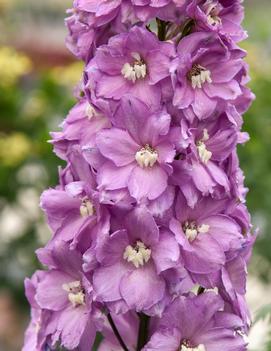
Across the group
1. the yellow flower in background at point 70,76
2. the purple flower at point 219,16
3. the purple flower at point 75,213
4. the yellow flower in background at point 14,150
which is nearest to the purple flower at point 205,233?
the purple flower at point 75,213

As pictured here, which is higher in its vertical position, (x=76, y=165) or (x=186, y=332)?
(x=76, y=165)

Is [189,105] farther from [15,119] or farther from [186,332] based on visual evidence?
[15,119]

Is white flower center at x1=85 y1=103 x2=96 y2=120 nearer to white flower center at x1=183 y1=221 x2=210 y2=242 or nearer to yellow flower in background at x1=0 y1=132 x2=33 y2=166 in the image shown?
white flower center at x1=183 y1=221 x2=210 y2=242

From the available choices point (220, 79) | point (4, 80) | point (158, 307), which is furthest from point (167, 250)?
point (4, 80)

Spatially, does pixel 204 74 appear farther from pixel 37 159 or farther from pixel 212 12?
pixel 37 159

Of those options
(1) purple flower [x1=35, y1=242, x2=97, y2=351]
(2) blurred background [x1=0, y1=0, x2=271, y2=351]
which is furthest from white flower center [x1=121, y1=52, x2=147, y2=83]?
(2) blurred background [x1=0, y1=0, x2=271, y2=351]

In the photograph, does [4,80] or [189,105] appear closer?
[189,105]

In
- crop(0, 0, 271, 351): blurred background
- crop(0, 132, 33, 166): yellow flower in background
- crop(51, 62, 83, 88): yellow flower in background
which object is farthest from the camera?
crop(51, 62, 83, 88): yellow flower in background
